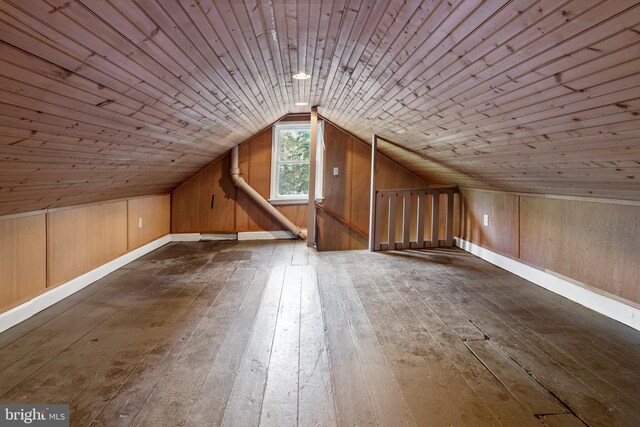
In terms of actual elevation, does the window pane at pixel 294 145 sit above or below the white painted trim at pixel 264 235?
above

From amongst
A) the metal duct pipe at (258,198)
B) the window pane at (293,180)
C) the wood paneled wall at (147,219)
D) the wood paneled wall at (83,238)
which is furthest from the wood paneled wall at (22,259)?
the window pane at (293,180)

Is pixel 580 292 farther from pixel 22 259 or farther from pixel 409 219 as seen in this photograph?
pixel 22 259

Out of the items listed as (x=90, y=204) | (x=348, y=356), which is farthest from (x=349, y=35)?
(x=90, y=204)

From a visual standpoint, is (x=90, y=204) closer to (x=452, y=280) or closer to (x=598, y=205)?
(x=452, y=280)

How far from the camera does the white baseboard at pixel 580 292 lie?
252cm

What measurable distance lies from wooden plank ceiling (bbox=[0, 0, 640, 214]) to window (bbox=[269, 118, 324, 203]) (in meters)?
2.49

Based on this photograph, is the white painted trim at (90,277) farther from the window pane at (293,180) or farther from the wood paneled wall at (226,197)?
the window pane at (293,180)

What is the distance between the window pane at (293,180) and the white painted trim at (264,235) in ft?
2.07

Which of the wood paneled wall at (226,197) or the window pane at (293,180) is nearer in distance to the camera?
the wood paneled wall at (226,197)

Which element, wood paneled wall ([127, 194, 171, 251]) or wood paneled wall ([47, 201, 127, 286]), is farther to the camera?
wood paneled wall ([127, 194, 171, 251])

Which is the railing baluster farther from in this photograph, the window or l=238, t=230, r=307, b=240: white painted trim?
l=238, t=230, r=307, b=240: white painted trim

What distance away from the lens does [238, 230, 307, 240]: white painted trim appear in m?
5.76

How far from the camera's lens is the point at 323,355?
2.06m

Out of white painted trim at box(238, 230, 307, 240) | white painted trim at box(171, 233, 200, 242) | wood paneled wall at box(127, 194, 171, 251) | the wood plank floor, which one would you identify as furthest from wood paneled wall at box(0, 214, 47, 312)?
white painted trim at box(238, 230, 307, 240)
